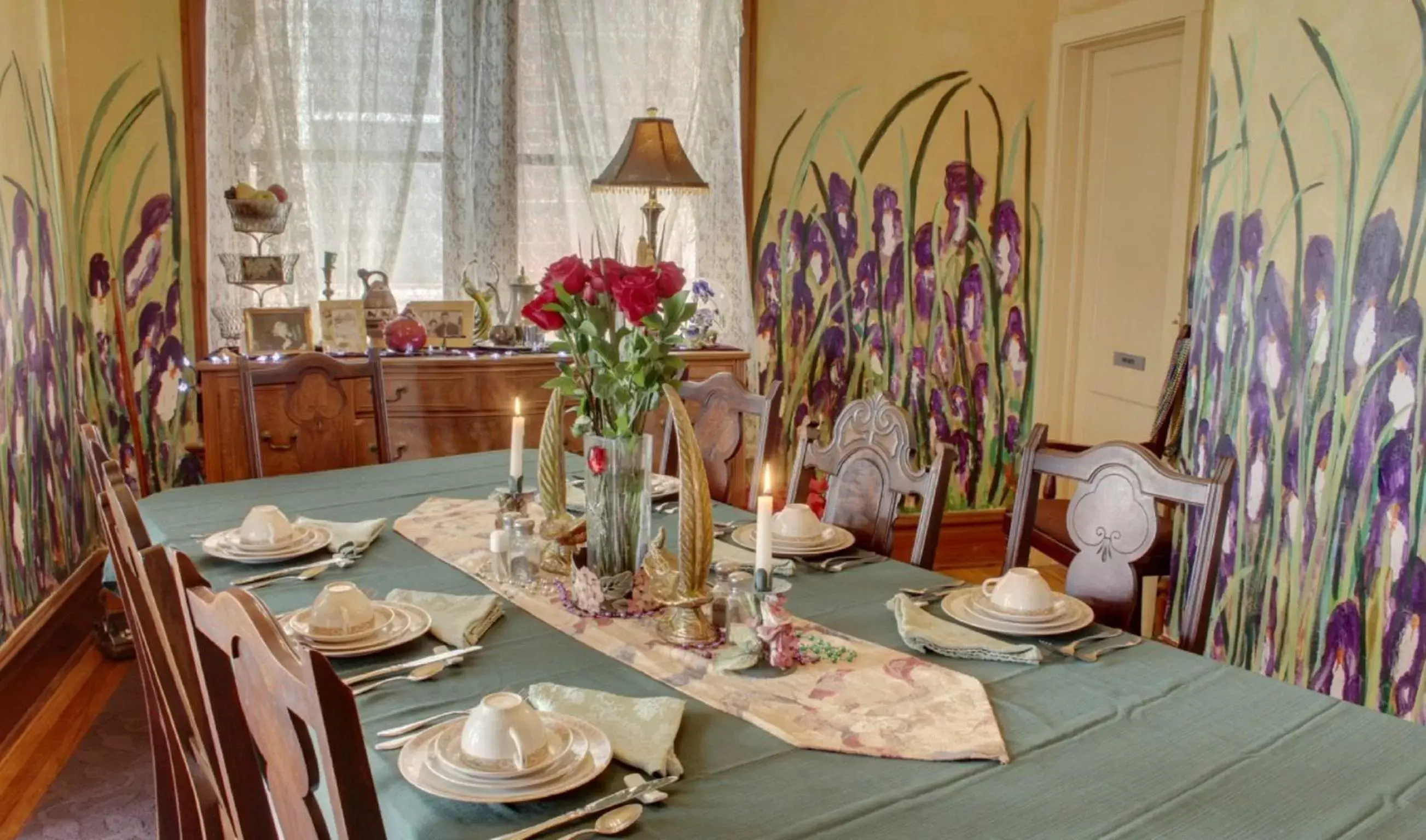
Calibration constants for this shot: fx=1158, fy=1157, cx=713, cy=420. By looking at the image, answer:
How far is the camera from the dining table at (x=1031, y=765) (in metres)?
1.18

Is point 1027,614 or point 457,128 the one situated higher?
point 457,128

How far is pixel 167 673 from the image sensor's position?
1.59m

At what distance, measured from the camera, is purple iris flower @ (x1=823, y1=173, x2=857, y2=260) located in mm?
4559

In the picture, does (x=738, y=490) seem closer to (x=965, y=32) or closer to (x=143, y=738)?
(x=143, y=738)

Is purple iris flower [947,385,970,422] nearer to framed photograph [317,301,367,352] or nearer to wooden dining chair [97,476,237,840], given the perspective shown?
framed photograph [317,301,367,352]

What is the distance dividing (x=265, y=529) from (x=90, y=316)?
2255 mm

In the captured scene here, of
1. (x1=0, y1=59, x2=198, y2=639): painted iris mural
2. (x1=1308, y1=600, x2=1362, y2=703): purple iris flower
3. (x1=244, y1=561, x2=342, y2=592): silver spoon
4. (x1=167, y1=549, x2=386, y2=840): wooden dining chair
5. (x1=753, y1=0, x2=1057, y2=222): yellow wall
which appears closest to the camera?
(x1=167, y1=549, x2=386, y2=840): wooden dining chair

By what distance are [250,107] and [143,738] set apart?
2146 mm

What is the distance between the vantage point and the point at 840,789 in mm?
1248

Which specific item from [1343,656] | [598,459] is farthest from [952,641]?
[1343,656]

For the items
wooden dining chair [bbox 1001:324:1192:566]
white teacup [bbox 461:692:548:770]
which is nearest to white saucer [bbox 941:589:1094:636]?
white teacup [bbox 461:692:548:770]

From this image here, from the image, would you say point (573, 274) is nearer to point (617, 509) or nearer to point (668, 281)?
point (668, 281)

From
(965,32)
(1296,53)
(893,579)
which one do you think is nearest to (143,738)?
(893,579)

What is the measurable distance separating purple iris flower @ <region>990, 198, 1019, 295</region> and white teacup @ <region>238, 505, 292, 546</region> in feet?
10.6
